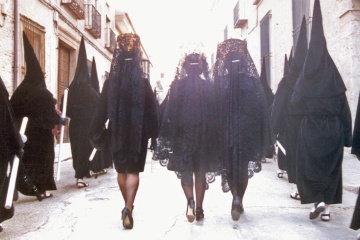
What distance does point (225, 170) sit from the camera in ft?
14.9

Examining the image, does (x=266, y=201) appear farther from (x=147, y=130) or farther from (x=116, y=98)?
(x=116, y=98)

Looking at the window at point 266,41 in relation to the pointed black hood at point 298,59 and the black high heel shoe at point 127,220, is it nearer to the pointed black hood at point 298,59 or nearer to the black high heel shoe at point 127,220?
the pointed black hood at point 298,59

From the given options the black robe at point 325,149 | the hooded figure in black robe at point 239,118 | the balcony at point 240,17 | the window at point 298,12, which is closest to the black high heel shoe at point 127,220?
the hooded figure in black robe at point 239,118

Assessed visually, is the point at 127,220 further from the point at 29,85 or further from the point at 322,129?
the point at 29,85

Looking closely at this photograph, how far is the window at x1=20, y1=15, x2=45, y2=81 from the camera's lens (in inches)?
422

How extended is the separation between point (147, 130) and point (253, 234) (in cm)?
149

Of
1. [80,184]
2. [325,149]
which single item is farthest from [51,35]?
[325,149]

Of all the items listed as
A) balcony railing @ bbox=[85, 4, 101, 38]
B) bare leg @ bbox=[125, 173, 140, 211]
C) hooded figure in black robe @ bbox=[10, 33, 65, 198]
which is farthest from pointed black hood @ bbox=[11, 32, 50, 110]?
balcony railing @ bbox=[85, 4, 101, 38]

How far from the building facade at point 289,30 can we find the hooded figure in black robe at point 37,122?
561 cm

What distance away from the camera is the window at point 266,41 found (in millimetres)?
14580

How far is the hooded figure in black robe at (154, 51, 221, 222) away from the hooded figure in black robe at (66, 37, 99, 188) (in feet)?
7.82

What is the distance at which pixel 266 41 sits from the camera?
15.0 meters

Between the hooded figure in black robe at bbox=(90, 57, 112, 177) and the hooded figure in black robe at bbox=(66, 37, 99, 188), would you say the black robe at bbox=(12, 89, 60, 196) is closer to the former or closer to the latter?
the hooded figure in black robe at bbox=(66, 37, 99, 188)

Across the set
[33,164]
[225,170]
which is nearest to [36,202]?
[33,164]
